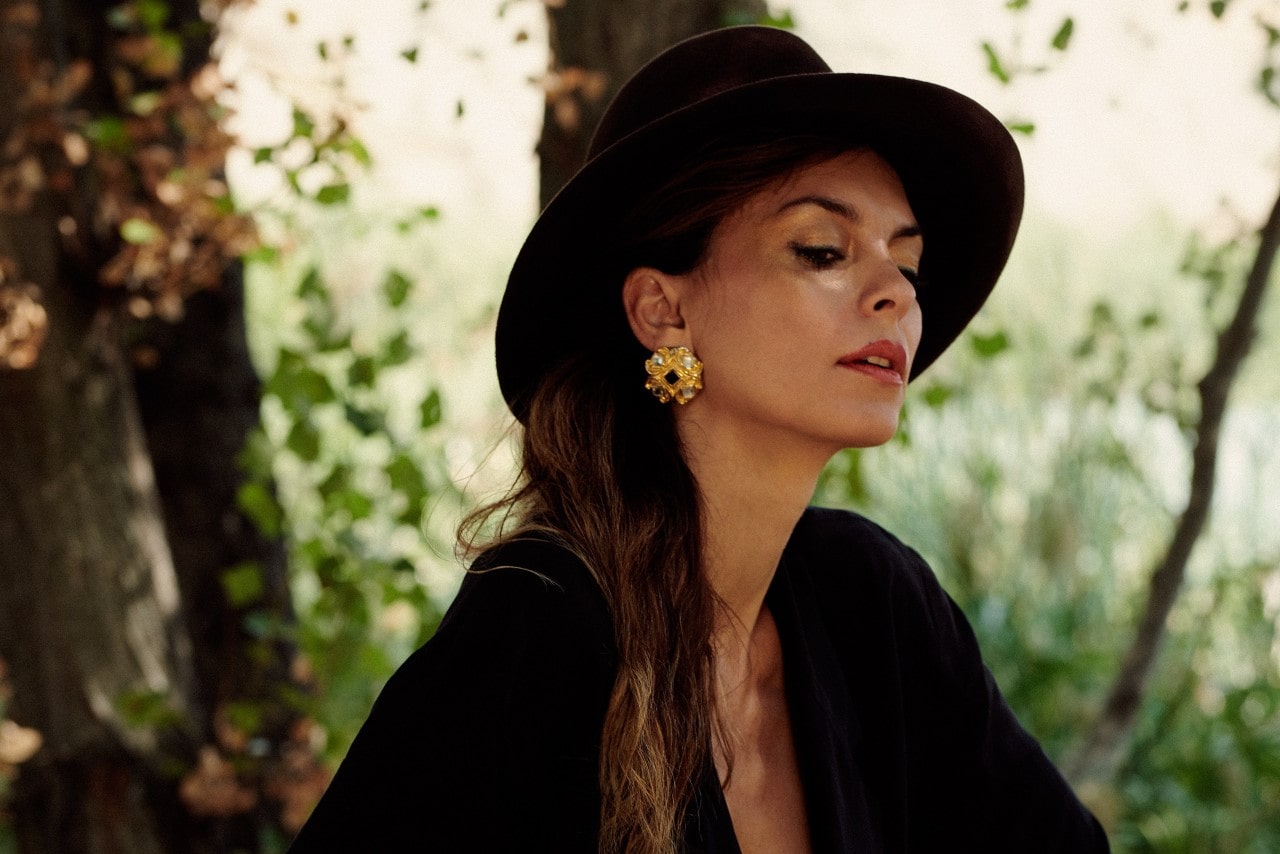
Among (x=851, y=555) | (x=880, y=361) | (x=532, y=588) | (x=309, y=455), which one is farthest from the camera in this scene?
(x=309, y=455)

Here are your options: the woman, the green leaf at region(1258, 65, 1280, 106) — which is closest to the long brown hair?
the woman

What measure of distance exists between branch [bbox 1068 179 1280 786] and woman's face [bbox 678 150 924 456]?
53.2 inches

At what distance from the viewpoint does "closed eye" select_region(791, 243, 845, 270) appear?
184 cm

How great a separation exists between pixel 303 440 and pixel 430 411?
0.37 meters

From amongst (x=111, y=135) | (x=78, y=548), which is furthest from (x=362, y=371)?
(x=78, y=548)

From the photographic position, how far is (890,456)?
503cm

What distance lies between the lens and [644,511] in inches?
74.2

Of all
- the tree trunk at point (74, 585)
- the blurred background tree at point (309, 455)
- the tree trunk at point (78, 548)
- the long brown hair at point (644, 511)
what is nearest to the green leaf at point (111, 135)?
the blurred background tree at point (309, 455)

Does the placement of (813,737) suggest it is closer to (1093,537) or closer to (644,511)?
(644,511)

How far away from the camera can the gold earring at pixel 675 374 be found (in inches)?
75.2

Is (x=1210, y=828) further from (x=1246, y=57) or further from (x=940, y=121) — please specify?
(x=940, y=121)

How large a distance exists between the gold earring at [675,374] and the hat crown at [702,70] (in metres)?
0.30

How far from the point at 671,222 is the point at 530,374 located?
0.32 metres

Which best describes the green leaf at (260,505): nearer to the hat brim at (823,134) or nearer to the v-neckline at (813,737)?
the hat brim at (823,134)
